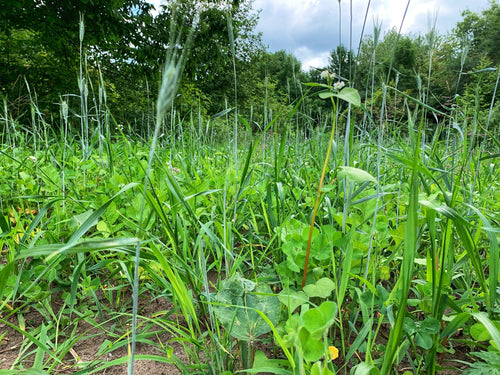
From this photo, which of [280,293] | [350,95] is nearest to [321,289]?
[280,293]

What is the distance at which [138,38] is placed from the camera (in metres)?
5.63

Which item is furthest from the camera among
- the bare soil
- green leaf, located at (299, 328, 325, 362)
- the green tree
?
the green tree

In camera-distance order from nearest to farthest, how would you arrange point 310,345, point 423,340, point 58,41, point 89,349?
point 310,345 < point 423,340 < point 89,349 < point 58,41

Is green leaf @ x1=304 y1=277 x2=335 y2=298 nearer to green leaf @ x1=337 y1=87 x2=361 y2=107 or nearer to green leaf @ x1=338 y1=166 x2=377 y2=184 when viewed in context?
green leaf @ x1=338 y1=166 x2=377 y2=184

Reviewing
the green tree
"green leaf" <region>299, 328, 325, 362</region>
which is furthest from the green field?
the green tree

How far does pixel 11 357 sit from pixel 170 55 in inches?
32.6

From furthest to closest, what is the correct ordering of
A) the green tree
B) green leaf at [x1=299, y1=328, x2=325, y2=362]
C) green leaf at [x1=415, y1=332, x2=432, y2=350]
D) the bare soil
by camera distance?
the green tree, the bare soil, green leaf at [x1=415, y1=332, x2=432, y2=350], green leaf at [x1=299, y1=328, x2=325, y2=362]

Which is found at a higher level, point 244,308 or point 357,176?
point 357,176

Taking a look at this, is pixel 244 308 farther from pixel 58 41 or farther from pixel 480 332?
pixel 58 41

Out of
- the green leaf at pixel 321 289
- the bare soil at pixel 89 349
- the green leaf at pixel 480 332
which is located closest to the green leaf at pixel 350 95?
the green leaf at pixel 321 289

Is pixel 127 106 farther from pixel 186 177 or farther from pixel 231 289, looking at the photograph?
pixel 231 289

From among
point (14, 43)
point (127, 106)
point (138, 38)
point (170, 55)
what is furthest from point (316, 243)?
point (14, 43)

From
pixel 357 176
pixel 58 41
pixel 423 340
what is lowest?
pixel 423 340

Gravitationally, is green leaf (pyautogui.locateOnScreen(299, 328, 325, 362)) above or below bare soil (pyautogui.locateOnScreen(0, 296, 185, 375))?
above
